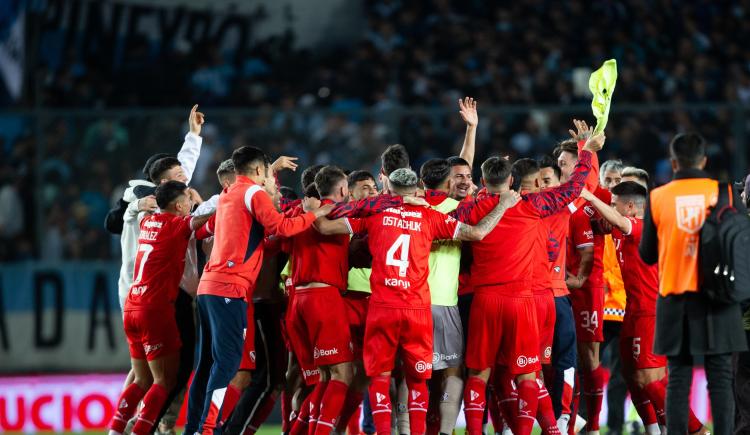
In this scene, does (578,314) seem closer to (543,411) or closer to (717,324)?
(543,411)

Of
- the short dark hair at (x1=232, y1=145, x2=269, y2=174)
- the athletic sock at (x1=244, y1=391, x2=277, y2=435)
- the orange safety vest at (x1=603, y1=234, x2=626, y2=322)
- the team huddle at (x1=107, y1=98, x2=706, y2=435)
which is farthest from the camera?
the orange safety vest at (x1=603, y1=234, x2=626, y2=322)

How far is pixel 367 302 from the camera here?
8.71 m

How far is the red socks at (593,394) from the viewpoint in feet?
30.2

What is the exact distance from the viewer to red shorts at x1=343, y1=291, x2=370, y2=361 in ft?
28.3

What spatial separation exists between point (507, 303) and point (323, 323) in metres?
1.30

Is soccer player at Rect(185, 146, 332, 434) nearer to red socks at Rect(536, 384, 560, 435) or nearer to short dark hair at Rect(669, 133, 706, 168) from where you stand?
red socks at Rect(536, 384, 560, 435)

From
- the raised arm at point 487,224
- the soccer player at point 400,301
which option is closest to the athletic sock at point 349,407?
the soccer player at point 400,301

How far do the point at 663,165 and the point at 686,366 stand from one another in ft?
21.9

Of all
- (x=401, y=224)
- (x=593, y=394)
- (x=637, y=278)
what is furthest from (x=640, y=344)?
(x=401, y=224)

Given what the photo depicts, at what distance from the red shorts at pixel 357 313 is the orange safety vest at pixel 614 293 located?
216 cm

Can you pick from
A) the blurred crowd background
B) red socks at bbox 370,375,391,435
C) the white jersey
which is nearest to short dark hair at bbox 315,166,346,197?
the white jersey

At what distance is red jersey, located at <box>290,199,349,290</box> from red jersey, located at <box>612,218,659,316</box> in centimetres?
224

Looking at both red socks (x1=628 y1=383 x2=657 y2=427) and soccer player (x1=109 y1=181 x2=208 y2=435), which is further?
red socks (x1=628 y1=383 x2=657 y2=427)

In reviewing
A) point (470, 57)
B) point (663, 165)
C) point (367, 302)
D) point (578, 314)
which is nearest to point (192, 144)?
point (367, 302)
